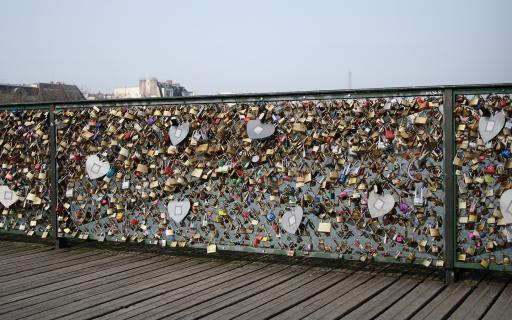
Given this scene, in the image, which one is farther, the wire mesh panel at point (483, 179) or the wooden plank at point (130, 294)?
the wire mesh panel at point (483, 179)

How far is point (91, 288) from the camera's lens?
3.92 m

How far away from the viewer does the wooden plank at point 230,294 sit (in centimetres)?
335

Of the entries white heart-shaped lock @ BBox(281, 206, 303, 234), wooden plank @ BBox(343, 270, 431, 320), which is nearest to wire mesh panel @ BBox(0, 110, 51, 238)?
white heart-shaped lock @ BBox(281, 206, 303, 234)

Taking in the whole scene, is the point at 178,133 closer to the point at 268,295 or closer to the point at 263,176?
the point at 263,176

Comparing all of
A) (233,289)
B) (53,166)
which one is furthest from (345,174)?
(53,166)

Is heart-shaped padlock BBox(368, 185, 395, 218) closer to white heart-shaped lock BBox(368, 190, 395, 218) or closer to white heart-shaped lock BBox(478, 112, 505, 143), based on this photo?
white heart-shaped lock BBox(368, 190, 395, 218)

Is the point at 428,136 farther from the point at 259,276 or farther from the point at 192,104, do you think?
the point at 192,104

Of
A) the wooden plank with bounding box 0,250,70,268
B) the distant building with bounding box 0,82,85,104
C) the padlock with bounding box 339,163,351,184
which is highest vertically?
the distant building with bounding box 0,82,85,104

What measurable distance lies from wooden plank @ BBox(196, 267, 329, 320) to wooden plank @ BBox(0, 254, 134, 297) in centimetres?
145

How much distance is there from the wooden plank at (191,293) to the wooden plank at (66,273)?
3.09 ft

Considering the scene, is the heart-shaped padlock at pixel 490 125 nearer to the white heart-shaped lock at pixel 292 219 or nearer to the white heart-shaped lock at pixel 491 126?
the white heart-shaped lock at pixel 491 126

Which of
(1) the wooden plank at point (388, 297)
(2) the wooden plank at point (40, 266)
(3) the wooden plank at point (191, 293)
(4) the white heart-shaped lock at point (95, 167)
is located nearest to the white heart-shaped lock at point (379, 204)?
(1) the wooden plank at point (388, 297)

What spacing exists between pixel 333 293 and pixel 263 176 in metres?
1.10

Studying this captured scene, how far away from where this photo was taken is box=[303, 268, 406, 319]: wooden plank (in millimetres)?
3270
